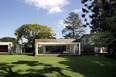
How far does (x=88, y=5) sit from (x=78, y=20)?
29.7m

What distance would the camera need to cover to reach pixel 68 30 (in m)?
38.6

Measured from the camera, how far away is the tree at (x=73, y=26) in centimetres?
3722

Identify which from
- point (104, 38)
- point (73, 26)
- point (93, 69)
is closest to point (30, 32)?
point (73, 26)

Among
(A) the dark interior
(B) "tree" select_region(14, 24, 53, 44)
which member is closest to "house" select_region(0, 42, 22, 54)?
(B) "tree" select_region(14, 24, 53, 44)

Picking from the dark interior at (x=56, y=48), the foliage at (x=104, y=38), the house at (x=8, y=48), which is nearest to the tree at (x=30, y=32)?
the house at (x=8, y=48)

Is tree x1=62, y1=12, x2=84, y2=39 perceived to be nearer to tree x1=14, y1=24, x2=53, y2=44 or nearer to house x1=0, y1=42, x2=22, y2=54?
tree x1=14, y1=24, x2=53, y2=44

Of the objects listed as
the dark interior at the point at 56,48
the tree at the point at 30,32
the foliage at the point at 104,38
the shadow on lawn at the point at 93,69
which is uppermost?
the tree at the point at 30,32

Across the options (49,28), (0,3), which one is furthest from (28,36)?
(0,3)

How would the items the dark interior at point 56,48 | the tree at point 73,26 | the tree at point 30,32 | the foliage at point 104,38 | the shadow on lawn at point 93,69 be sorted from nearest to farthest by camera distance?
the shadow on lawn at point 93,69
the foliage at point 104,38
the dark interior at point 56,48
the tree at point 30,32
the tree at point 73,26

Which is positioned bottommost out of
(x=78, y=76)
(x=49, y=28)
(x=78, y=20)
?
(x=78, y=76)

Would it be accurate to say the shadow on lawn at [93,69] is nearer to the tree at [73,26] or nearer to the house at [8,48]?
the house at [8,48]

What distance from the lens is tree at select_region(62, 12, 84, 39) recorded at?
37219 millimetres

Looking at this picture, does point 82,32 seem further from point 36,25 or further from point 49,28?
point 36,25

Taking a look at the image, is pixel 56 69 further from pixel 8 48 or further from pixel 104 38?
pixel 8 48
